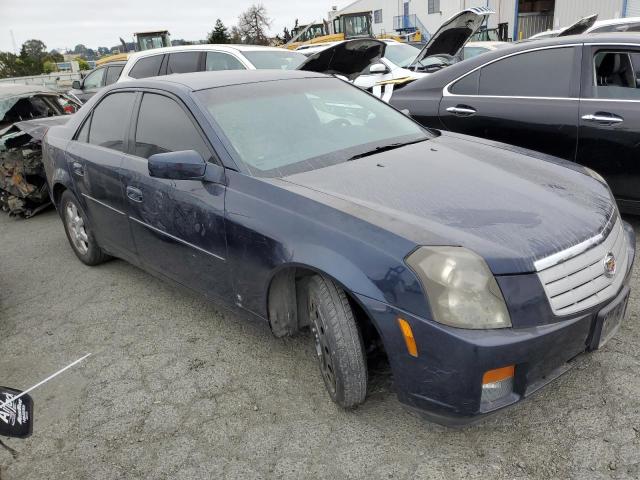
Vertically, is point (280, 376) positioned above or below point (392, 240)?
below

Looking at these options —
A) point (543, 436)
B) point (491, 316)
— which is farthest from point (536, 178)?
point (543, 436)

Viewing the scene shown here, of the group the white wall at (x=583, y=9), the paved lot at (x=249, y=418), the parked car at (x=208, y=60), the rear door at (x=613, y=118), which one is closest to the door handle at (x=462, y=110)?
the rear door at (x=613, y=118)

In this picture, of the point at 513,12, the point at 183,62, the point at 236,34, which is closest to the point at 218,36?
the point at 236,34

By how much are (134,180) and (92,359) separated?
109cm

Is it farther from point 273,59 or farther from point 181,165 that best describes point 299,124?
point 273,59

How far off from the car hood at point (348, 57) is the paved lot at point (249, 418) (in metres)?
4.28

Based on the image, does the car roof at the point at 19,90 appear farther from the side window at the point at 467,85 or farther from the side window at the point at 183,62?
the side window at the point at 467,85

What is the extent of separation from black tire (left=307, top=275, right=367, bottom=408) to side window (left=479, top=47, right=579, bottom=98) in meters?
2.89

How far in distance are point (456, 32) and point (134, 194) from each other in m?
6.29

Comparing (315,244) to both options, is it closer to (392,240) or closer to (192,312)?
(392,240)

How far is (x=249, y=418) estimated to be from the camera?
99.8 inches

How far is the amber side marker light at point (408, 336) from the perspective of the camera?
2.01 metres

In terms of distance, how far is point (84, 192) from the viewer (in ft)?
13.0

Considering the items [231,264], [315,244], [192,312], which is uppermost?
[315,244]
